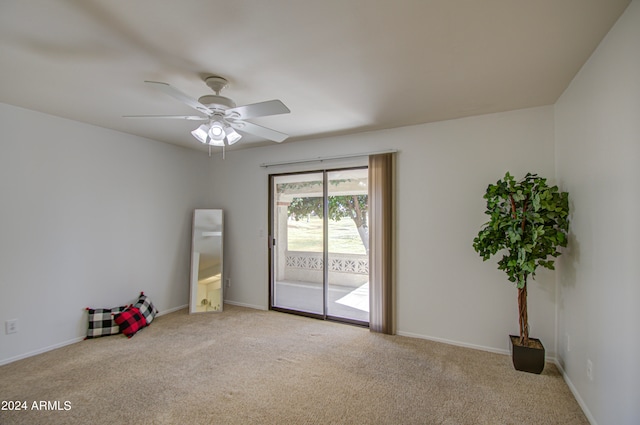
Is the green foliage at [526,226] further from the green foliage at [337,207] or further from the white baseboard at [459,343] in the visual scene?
the green foliage at [337,207]

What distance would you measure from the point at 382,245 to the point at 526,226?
144cm

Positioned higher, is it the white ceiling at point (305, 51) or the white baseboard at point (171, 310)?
the white ceiling at point (305, 51)

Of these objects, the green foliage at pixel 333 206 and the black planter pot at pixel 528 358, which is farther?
the green foliage at pixel 333 206

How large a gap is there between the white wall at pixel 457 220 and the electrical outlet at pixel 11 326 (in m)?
3.83

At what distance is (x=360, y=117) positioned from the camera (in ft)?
10.1

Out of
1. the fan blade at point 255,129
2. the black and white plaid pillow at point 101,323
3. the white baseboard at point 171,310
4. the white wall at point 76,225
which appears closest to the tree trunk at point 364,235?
the fan blade at point 255,129

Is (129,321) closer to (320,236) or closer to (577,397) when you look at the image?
(320,236)

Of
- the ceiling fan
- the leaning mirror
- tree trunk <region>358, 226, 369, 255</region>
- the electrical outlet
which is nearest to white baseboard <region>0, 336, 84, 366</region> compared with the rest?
the electrical outlet

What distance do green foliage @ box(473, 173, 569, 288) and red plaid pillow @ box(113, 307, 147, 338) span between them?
3.83m

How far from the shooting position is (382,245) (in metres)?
3.45

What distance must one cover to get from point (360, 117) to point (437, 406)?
2.65m

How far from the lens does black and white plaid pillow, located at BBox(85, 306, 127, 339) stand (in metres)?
3.28

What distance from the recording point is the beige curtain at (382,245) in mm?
3418

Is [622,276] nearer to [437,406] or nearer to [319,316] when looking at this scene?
[437,406]
